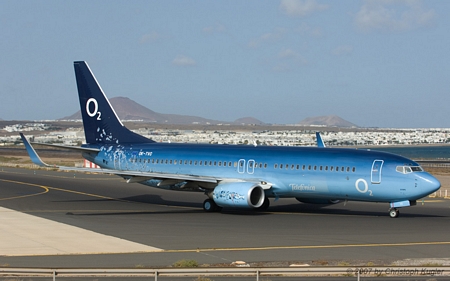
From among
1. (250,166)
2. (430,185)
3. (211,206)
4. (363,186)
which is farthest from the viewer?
(211,206)

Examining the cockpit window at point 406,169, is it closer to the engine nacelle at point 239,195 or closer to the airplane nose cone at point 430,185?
the airplane nose cone at point 430,185

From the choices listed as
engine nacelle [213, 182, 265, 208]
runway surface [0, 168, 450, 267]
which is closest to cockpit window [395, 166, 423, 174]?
runway surface [0, 168, 450, 267]

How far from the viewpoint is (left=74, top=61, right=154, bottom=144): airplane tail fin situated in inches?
1836

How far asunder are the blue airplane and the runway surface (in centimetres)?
132

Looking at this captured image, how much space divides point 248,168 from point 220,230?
8682 millimetres

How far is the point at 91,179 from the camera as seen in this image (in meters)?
68.7

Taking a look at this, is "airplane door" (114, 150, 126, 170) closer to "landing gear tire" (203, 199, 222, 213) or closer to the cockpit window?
"landing gear tire" (203, 199, 222, 213)

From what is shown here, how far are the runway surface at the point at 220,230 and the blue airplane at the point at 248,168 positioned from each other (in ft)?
4.33

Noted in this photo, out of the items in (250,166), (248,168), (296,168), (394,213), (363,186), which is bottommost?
(394,213)

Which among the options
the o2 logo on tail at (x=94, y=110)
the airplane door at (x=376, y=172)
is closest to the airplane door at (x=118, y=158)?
the o2 logo on tail at (x=94, y=110)

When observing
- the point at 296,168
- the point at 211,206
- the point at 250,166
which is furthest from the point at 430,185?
the point at 211,206

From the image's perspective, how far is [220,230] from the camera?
3142 centimetres

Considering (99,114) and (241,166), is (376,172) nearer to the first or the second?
(241,166)

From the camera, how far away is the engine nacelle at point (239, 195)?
121 ft
